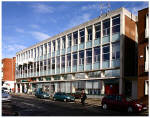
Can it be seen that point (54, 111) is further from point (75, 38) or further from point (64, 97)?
point (75, 38)

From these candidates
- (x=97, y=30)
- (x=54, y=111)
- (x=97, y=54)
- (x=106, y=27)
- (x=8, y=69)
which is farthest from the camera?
(x=8, y=69)

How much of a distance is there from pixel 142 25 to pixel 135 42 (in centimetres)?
779

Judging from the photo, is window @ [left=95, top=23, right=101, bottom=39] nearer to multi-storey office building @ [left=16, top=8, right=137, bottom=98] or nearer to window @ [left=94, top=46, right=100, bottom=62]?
multi-storey office building @ [left=16, top=8, right=137, bottom=98]

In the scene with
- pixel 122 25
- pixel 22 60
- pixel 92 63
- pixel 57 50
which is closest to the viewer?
pixel 122 25

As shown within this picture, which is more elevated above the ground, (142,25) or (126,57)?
(142,25)

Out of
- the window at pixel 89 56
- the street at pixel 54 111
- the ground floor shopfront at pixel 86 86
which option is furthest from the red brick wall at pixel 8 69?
the street at pixel 54 111

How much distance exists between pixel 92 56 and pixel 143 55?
11601 millimetres

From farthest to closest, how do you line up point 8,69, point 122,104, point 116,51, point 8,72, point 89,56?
point 8,69, point 8,72, point 89,56, point 116,51, point 122,104

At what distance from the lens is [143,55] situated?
2306 centimetres

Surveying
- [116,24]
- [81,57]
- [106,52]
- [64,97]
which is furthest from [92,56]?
[64,97]

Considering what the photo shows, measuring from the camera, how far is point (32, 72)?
5244cm

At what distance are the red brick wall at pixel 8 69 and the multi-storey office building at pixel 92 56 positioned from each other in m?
28.3


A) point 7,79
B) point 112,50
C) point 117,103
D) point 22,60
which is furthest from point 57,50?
point 7,79

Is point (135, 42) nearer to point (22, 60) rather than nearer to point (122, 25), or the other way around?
point (122, 25)
